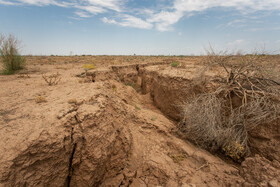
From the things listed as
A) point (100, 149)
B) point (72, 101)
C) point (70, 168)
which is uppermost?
point (72, 101)

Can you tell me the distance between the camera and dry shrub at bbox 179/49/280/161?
301 centimetres

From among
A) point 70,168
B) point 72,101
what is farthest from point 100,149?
point 72,101

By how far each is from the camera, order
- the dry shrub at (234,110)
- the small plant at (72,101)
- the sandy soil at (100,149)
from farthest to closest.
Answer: the dry shrub at (234,110)
the small plant at (72,101)
the sandy soil at (100,149)

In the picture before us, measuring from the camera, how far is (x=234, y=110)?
3359 millimetres

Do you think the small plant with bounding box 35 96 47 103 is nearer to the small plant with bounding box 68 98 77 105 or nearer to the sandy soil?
the sandy soil

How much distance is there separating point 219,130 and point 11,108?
4.09 m

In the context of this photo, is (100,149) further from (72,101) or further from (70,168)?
(72,101)

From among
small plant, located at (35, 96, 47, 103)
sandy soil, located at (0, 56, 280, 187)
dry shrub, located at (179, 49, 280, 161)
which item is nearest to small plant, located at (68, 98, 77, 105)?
sandy soil, located at (0, 56, 280, 187)

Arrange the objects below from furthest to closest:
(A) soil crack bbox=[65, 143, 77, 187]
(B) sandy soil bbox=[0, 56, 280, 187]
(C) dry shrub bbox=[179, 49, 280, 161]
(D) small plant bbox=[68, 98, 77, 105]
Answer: (C) dry shrub bbox=[179, 49, 280, 161] < (D) small plant bbox=[68, 98, 77, 105] < (A) soil crack bbox=[65, 143, 77, 187] < (B) sandy soil bbox=[0, 56, 280, 187]

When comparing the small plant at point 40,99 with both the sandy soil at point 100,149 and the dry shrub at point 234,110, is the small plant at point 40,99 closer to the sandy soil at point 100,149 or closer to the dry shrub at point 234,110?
the sandy soil at point 100,149

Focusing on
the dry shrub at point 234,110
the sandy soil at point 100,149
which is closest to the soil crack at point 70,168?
the sandy soil at point 100,149

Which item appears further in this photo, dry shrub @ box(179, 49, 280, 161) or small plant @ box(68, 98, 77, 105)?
dry shrub @ box(179, 49, 280, 161)

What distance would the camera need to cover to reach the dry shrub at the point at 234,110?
3.01 meters

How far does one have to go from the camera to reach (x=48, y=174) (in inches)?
77.5
